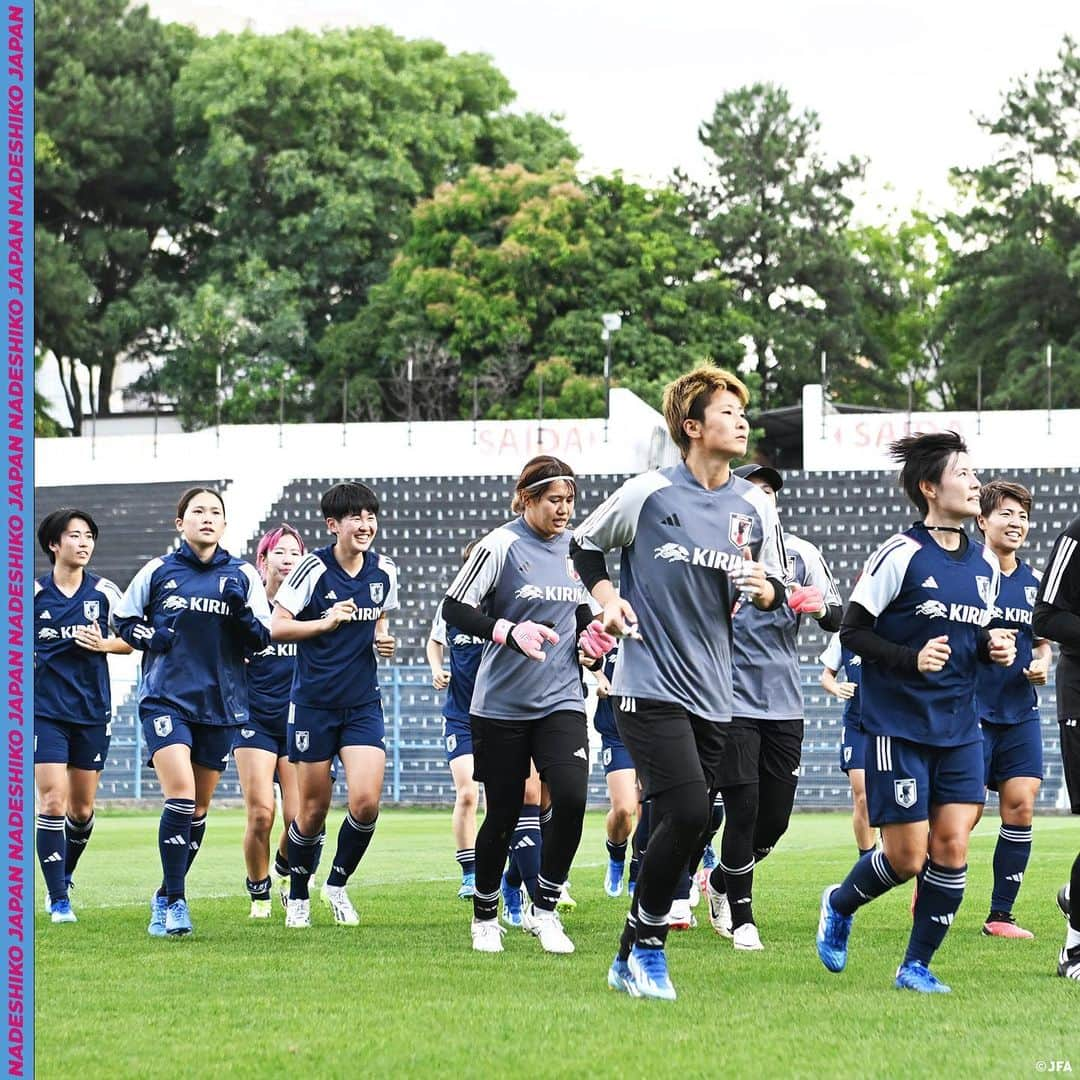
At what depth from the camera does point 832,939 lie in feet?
24.5

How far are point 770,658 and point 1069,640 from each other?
2.03 m

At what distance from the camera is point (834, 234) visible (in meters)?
60.7

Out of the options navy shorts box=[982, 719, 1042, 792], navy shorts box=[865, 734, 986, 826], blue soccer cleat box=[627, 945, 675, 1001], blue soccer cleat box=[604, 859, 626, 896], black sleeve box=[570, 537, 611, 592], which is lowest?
blue soccer cleat box=[604, 859, 626, 896]

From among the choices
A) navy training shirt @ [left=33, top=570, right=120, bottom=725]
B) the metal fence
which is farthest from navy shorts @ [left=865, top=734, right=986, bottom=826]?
the metal fence

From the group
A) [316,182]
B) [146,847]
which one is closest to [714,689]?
[146,847]

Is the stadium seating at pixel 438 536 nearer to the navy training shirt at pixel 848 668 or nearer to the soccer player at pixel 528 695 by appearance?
the navy training shirt at pixel 848 668

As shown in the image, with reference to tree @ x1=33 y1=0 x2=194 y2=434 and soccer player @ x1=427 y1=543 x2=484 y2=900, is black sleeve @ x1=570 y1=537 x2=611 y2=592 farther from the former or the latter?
tree @ x1=33 y1=0 x2=194 y2=434

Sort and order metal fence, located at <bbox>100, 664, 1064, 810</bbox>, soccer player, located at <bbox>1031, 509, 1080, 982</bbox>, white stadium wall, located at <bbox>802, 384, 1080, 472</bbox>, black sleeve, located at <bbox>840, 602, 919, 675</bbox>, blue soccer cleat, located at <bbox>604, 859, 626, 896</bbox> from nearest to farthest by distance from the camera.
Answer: black sleeve, located at <bbox>840, 602, 919, 675</bbox> → soccer player, located at <bbox>1031, 509, 1080, 982</bbox> → blue soccer cleat, located at <bbox>604, 859, 626, 896</bbox> → metal fence, located at <bbox>100, 664, 1064, 810</bbox> → white stadium wall, located at <bbox>802, 384, 1080, 472</bbox>

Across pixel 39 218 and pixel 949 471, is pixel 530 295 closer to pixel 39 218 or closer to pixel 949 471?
pixel 39 218

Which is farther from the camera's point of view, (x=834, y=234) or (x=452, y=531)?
(x=834, y=234)

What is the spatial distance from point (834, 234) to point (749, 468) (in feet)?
173

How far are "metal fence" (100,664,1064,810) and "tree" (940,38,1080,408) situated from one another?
27509 mm

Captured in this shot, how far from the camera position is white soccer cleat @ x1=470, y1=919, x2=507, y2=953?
8.50 m

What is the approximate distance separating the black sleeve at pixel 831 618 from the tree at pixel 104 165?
46.0 m
